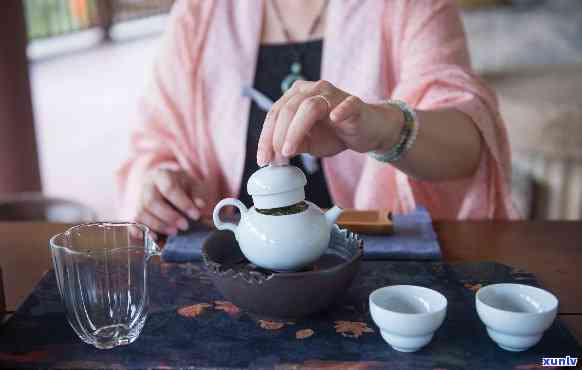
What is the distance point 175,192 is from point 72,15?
5.83m

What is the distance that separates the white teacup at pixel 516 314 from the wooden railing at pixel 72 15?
19.7 feet

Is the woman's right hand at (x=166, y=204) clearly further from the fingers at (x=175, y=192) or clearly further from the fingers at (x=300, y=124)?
the fingers at (x=300, y=124)

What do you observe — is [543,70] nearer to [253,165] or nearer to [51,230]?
[253,165]

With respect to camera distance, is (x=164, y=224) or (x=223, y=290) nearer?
(x=223, y=290)

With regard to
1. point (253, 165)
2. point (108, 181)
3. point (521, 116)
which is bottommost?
point (108, 181)

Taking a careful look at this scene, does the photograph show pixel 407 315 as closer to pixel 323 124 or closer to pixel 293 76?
pixel 323 124

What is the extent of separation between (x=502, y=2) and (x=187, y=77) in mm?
Answer: 2403

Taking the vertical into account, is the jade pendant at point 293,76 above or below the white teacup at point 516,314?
above

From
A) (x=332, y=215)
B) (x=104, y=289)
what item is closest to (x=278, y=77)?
(x=332, y=215)

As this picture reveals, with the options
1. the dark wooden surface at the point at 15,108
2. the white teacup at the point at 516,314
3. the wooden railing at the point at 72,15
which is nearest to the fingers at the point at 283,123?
the white teacup at the point at 516,314

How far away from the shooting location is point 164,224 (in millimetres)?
1021

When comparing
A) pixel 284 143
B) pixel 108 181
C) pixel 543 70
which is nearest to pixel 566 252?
pixel 284 143

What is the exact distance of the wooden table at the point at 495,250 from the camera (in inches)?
32.2

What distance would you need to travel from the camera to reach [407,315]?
596 mm
